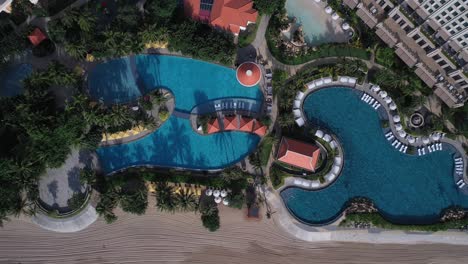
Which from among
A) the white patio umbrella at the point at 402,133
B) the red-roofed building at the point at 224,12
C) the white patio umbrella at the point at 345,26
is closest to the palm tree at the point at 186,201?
the red-roofed building at the point at 224,12

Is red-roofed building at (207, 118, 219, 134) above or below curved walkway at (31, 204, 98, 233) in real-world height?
above

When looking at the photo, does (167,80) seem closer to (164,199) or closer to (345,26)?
(164,199)

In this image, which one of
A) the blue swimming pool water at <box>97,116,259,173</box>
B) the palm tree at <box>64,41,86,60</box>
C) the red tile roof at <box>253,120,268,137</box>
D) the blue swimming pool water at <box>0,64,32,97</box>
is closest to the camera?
the palm tree at <box>64,41,86,60</box>

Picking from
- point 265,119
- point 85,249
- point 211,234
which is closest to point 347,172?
point 265,119

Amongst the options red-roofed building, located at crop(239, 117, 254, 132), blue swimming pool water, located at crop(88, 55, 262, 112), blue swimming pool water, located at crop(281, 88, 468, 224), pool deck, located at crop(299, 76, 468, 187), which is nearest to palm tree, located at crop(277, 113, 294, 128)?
pool deck, located at crop(299, 76, 468, 187)

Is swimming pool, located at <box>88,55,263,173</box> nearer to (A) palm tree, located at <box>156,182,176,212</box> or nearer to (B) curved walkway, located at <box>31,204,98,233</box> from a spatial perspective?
(A) palm tree, located at <box>156,182,176,212</box>

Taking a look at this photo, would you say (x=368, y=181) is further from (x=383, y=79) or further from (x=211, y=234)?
(x=211, y=234)
